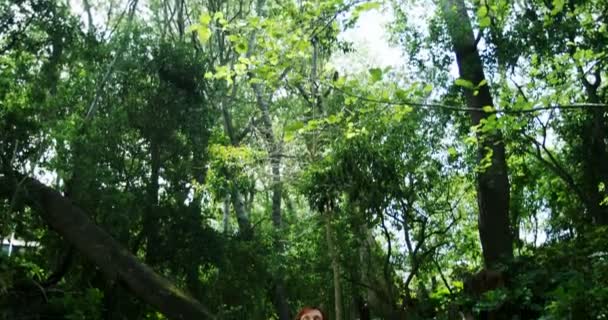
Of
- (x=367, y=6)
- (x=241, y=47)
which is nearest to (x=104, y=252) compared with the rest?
(x=241, y=47)

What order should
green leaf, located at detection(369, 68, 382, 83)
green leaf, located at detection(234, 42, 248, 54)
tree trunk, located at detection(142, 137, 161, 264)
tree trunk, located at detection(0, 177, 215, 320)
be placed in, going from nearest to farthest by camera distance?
green leaf, located at detection(369, 68, 382, 83)
green leaf, located at detection(234, 42, 248, 54)
tree trunk, located at detection(0, 177, 215, 320)
tree trunk, located at detection(142, 137, 161, 264)

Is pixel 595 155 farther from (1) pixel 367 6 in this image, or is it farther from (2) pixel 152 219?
(1) pixel 367 6

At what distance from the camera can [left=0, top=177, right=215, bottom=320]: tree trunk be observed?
27.3 feet

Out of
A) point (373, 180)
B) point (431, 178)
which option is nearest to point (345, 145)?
point (373, 180)

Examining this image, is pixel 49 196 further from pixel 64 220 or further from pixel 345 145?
pixel 345 145

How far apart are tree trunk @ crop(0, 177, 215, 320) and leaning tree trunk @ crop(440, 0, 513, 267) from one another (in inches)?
187

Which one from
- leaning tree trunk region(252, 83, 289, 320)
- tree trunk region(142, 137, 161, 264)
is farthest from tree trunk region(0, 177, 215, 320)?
leaning tree trunk region(252, 83, 289, 320)

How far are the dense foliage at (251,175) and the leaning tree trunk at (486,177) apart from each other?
3 centimetres

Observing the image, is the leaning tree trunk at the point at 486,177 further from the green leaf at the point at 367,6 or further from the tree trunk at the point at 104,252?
the green leaf at the point at 367,6

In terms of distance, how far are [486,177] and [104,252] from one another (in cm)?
619

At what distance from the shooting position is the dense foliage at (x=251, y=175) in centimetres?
858

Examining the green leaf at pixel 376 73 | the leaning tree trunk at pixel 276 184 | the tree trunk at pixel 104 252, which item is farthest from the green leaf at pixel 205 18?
the leaning tree trunk at pixel 276 184

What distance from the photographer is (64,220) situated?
884cm

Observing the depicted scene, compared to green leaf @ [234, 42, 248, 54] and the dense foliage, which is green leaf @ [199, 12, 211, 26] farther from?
the dense foliage
